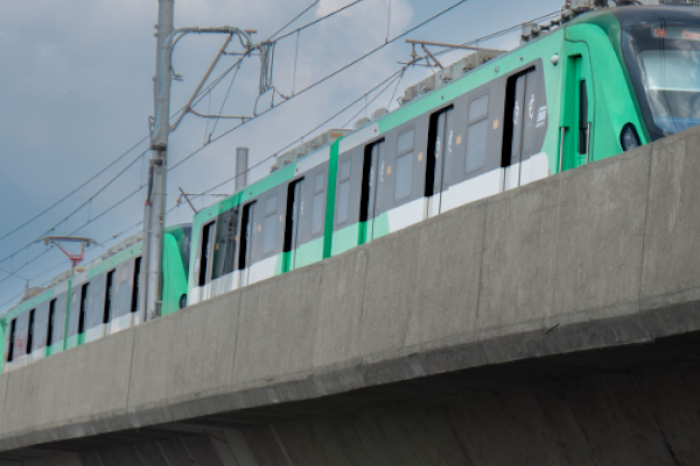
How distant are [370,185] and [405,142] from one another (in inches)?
43.3

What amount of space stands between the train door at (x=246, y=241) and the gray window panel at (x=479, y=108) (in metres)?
6.97

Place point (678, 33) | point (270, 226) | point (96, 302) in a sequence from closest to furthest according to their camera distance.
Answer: point (678, 33)
point (270, 226)
point (96, 302)

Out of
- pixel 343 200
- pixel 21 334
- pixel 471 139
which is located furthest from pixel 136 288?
pixel 471 139

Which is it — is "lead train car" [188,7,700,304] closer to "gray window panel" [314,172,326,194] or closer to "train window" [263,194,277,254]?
"gray window panel" [314,172,326,194]

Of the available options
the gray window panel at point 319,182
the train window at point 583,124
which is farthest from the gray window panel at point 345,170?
the train window at point 583,124

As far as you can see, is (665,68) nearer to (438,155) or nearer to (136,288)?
(438,155)

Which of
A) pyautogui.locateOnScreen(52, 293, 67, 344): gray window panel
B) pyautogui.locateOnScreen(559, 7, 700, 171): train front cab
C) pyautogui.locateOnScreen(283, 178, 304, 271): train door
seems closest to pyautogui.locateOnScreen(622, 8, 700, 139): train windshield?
pyautogui.locateOnScreen(559, 7, 700, 171): train front cab

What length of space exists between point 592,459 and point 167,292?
1720 centimetres

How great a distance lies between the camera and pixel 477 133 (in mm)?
13930

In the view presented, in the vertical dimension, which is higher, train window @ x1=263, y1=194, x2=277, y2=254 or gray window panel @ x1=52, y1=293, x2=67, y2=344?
gray window panel @ x1=52, y1=293, x2=67, y2=344

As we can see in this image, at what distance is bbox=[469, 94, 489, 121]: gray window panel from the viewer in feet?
45.4

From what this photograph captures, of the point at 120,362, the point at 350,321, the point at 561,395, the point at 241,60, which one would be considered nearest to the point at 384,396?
the point at 350,321

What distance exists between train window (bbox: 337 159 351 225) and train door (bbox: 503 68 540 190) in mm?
4031

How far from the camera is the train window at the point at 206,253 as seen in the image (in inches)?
873
